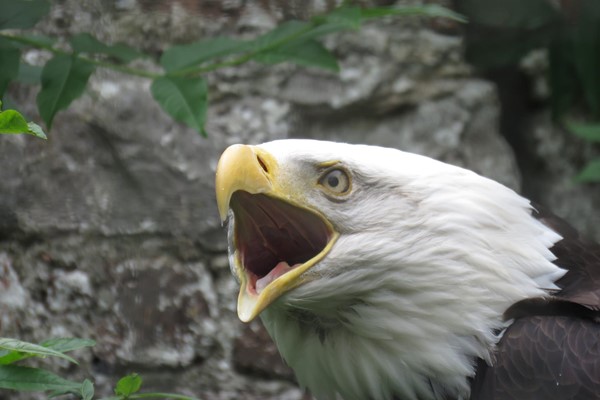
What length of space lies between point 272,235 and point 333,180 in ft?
0.73

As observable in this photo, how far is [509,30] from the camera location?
147 inches

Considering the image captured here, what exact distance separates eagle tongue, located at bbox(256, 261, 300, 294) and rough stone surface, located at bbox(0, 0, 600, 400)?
3.88ft

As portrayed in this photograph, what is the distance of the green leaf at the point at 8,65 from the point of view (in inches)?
96.9

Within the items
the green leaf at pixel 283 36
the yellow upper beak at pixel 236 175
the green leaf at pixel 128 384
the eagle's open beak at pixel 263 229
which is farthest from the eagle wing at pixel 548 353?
the green leaf at pixel 283 36

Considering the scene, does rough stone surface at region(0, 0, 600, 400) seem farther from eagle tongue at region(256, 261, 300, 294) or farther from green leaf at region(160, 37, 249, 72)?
eagle tongue at region(256, 261, 300, 294)

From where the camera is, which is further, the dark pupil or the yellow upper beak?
the dark pupil

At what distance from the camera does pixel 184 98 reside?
2.53 metres

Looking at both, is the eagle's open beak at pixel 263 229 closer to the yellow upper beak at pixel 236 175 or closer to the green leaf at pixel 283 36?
the yellow upper beak at pixel 236 175

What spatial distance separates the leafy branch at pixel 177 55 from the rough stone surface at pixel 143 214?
581 millimetres

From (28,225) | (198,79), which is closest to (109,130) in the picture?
(28,225)

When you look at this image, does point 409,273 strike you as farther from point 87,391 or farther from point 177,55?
point 177,55

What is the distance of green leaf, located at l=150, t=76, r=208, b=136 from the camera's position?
2490mm

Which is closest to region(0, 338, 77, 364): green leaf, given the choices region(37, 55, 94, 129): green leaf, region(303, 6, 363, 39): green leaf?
region(37, 55, 94, 129): green leaf

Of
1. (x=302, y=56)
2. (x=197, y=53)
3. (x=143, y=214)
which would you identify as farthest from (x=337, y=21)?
(x=143, y=214)
